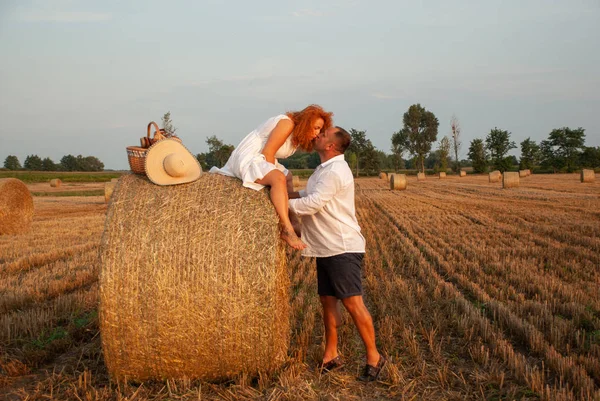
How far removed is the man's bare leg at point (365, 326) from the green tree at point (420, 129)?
7818 cm

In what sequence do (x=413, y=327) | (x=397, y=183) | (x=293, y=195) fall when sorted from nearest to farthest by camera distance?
(x=293, y=195), (x=413, y=327), (x=397, y=183)

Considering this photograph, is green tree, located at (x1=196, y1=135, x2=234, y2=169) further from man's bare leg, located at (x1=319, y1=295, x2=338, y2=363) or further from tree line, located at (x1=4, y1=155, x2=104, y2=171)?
man's bare leg, located at (x1=319, y1=295, x2=338, y2=363)

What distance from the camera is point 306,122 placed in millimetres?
4152

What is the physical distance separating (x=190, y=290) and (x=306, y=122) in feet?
5.40

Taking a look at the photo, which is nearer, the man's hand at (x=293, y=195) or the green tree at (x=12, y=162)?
the man's hand at (x=293, y=195)

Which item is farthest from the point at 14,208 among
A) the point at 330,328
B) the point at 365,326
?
the point at 365,326

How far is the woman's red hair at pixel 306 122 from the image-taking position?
4.15m

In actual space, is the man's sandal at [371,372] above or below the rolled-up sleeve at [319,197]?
below

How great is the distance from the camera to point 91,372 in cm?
407

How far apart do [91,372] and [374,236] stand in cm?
752

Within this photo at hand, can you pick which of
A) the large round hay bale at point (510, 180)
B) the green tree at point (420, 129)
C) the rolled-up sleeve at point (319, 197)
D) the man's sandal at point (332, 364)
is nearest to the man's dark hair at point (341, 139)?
the rolled-up sleeve at point (319, 197)

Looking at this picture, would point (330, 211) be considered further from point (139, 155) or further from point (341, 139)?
point (139, 155)

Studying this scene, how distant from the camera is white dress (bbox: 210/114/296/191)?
4051 millimetres

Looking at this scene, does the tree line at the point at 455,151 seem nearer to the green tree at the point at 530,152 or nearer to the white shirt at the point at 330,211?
the green tree at the point at 530,152
